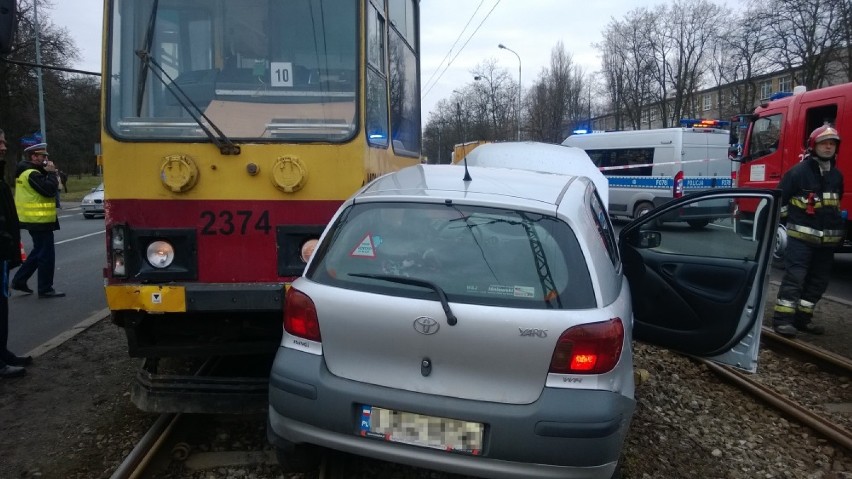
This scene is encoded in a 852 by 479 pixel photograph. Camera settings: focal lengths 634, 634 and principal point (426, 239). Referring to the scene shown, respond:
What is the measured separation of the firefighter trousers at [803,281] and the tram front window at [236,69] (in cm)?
495

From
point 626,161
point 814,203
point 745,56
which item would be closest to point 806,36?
point 745,56

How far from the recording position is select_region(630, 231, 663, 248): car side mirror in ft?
14.5

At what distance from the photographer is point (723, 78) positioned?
52.0m

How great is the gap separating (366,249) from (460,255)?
1.55 ft

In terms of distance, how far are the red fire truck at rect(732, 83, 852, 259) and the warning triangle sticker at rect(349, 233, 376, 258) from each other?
7.56m

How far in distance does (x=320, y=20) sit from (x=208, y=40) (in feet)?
2.42

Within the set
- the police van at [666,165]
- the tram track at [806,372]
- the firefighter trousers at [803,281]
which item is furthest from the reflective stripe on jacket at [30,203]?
the police van at [666,165]

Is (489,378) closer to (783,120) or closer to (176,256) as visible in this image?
(176,256)

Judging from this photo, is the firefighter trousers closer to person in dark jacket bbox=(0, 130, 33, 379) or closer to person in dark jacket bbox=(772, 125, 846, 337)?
person in dark jacket bbox=(772, 125, 846, 337)

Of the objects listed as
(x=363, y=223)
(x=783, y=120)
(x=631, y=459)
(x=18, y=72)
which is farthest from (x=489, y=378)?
(x=18, y=72)

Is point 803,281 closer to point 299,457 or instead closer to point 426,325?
point 426,325

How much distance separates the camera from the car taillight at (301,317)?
2979 millimetres

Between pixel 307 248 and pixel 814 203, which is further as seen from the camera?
pixel 814 203

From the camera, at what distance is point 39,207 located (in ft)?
26.1
